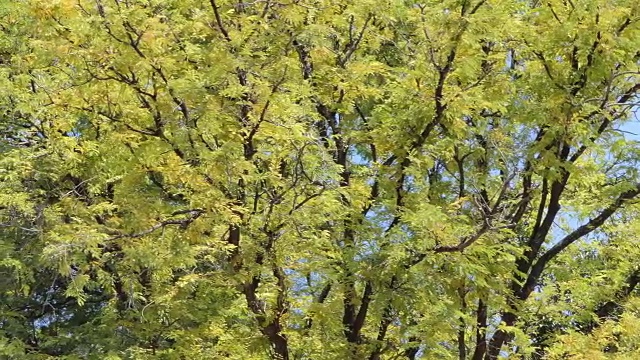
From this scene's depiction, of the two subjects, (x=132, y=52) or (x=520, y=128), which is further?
(x=520, y=128)

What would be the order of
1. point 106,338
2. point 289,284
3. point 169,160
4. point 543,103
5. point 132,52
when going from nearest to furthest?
point 132,52, point 169,160, point 543,103, point 289,284, point 106,338

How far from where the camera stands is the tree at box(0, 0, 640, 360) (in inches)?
208

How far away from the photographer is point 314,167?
5402mm

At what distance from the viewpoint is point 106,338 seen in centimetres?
733

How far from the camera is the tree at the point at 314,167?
5277mm

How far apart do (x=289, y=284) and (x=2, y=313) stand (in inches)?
150

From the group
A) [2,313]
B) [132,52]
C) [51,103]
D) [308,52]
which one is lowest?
[2,313]

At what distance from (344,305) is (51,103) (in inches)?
131

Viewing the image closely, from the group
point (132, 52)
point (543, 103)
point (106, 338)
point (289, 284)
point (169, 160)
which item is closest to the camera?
point (132, 52)

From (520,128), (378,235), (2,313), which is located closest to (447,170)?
(520,128)

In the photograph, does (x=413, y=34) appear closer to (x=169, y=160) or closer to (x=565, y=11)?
(x=565, y=11)

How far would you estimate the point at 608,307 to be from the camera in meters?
8.18

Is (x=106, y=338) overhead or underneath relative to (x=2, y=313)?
overhead

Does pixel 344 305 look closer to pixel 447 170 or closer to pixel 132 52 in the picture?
pixel 447 170
